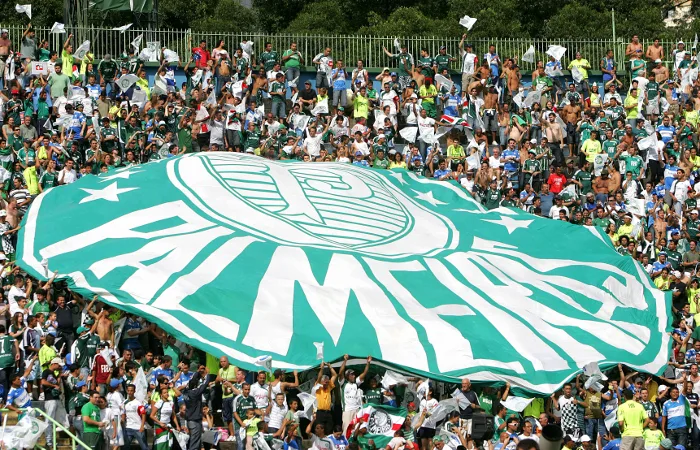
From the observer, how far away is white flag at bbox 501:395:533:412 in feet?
72.7

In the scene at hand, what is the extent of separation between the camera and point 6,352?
72.5ft

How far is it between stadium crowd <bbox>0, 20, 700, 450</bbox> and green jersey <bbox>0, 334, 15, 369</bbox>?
0.02 meters

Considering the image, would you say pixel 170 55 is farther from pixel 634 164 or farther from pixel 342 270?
pixel 634 164

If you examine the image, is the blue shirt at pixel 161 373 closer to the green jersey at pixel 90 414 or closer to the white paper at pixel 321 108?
the green jersey at pixel 90 414

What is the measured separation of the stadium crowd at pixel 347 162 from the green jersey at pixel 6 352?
0.02 m

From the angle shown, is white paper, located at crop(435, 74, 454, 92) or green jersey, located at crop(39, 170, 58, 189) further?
white paper, located at crop(435, 74, 454, 92)

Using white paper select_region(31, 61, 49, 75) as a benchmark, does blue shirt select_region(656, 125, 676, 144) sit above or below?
below

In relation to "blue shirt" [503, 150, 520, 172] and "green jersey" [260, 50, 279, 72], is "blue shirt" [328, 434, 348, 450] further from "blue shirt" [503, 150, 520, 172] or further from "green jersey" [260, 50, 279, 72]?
"green jersey" [260, 50, 279, 72]

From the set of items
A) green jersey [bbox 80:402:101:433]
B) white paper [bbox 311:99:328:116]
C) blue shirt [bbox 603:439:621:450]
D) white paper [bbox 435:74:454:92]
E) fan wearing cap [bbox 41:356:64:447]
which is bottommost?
blue shirt [bbox 603:439:621:450]

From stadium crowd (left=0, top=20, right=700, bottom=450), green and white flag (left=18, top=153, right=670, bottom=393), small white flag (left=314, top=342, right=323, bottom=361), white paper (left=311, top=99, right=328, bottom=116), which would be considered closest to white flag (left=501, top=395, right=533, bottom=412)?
stadium crowd (left=0, top=20, right=700, bottom=450)

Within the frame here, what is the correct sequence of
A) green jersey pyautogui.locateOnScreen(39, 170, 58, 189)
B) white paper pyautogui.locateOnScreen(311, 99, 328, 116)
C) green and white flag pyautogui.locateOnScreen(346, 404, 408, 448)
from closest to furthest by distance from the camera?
green and white flag pyautogui.locateOnScreen(346, 404, 408, 448) < green jersey pyautogui.locateOnScreen(39, 170, 58, 189) < white paper pyautogui.locateOnScreen(311, 99, 328, 116)

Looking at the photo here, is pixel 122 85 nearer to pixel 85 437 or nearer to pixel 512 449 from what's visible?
pixel 85 437

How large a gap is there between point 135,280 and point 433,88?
11131 millimetres

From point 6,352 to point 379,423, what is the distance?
19.5 feet
